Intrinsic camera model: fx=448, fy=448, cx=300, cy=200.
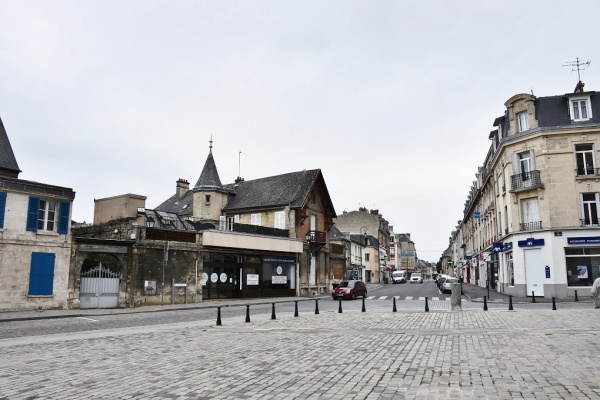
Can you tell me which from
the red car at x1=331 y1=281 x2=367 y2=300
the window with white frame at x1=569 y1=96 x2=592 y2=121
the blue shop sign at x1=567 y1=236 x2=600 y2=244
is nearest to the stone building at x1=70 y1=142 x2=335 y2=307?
the red car at x1=331 y1=281 x2=367 y2=300

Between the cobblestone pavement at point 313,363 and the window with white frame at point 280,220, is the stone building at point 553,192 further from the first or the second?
the window with white frame at point 280,220

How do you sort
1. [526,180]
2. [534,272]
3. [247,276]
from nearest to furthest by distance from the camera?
[534,272], [526,180], [247,276]

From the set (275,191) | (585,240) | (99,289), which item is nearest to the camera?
(99,289)

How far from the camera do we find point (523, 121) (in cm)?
2895

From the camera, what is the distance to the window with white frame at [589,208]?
26.3 meters

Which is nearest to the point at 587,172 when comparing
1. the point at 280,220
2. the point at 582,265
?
the point at 582,265

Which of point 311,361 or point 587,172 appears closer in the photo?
point 311,361

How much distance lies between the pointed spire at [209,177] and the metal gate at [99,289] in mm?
14889

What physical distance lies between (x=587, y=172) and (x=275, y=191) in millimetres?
21873

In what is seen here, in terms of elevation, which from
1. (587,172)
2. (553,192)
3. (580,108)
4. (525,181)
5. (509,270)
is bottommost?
(509,270)

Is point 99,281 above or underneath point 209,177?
underneath

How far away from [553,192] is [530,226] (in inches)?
100

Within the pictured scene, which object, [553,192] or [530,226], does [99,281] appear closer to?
[530,226]

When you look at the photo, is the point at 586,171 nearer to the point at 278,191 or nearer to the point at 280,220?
the point at 280,220
